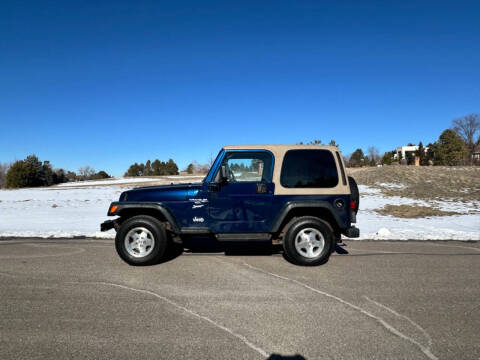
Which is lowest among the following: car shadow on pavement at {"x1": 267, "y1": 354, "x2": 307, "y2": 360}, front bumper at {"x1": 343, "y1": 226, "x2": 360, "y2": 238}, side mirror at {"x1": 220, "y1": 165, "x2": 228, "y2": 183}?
car shadow on pavement at {"x1": 267, "y1": 354, "x2": 307, "y2": 360}

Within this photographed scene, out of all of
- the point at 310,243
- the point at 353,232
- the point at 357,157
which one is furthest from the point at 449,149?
the point at 310,243

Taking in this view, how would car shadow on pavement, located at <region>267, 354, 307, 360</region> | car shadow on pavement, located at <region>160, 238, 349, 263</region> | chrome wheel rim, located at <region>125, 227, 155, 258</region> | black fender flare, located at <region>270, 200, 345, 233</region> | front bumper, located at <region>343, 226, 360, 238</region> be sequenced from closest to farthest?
car shadow on pavement, located at <region>267, 354, 307, 360</region> < front bumper, located at <region>343, 226, 360, 238</region> < black fender flare, located at <region>270, 200, 345, 233</region> < chrome wheel rim, located at <region>125, 227, 155, 258</region> < car shadow on pavement, located at <region>160, 238, 349, 263</region>

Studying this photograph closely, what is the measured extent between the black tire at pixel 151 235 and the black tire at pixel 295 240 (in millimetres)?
2171

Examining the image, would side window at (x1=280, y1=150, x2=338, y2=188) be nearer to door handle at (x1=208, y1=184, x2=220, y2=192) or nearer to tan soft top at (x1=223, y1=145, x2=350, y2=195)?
tan soft top at (x1=223, y1=145, x2=350, y2=195)

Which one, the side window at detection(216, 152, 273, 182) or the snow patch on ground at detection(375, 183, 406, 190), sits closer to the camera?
the side window at detection(216, 152, 273, 182)

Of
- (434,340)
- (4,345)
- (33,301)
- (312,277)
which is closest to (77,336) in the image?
(4,345)

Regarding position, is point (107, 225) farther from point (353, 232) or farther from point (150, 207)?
point (353, 232)

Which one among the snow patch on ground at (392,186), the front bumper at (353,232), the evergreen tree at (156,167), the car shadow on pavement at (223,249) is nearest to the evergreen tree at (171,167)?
the evergreen tree at (156,167)

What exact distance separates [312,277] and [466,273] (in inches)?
97.0

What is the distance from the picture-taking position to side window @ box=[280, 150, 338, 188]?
4910 mm

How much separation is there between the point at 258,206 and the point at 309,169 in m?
1.13

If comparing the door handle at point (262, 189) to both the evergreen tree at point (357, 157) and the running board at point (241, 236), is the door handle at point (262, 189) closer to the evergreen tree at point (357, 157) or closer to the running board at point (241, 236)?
the running board at point (241, 236)

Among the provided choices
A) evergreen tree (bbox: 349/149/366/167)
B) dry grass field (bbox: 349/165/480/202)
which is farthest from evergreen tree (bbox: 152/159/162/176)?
dry grass field (bbox: 349/165/480/202)

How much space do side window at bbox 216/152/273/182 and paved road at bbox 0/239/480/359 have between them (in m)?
1.51
